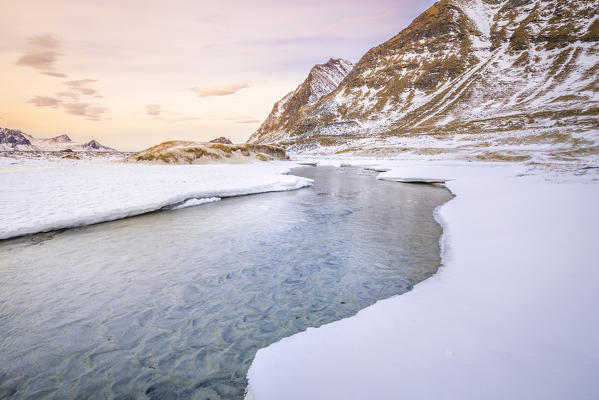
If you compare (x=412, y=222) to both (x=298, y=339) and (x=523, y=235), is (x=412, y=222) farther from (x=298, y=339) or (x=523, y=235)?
(x=298, y=339)

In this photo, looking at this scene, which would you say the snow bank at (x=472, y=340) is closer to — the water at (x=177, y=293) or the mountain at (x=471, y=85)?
the water at (x=177, y=293)

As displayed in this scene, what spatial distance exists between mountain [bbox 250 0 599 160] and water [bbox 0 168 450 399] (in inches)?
1482

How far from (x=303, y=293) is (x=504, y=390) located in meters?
3.89

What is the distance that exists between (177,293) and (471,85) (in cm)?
15141

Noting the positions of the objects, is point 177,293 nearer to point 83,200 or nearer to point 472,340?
point 472,340

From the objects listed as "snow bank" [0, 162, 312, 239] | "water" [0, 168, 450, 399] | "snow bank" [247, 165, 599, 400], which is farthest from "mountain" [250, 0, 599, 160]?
"snow bank" [247, 165, 599, 400]

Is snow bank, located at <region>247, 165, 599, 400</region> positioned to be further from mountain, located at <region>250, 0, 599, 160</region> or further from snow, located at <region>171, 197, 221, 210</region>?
mountain, located at <region>250, 0, 599, 160</region>

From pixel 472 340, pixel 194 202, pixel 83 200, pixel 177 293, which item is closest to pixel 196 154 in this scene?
pixel 194 202

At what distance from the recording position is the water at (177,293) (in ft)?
12.9

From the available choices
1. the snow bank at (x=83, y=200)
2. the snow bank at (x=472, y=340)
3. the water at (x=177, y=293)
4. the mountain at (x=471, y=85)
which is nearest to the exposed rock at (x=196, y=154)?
the snow bank at (x=83, y=200)

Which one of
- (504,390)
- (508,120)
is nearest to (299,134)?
(508,120)

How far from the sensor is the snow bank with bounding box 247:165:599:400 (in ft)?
8.86

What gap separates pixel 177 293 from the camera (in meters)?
5.97

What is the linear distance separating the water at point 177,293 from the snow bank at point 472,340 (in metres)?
1.04
